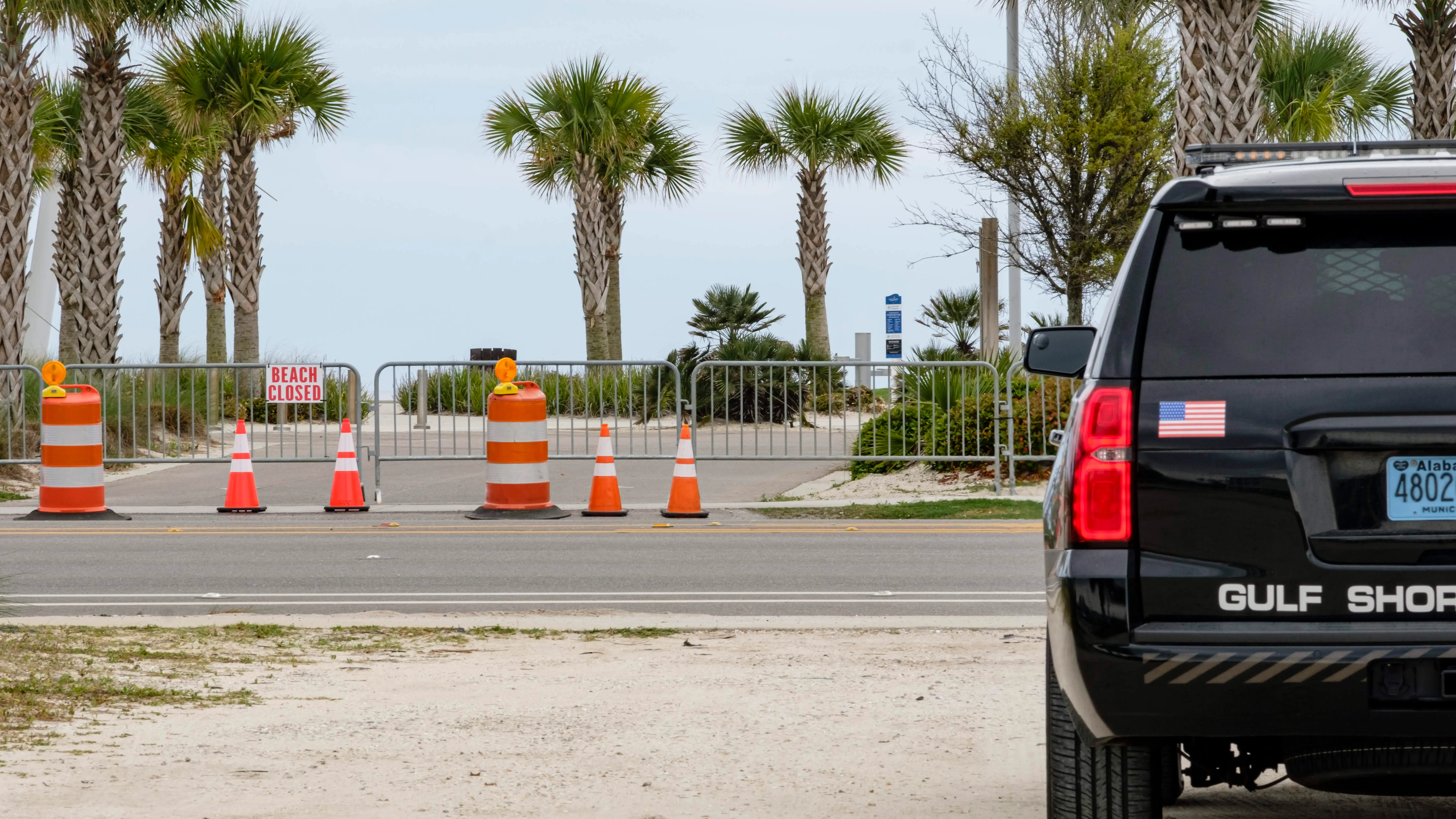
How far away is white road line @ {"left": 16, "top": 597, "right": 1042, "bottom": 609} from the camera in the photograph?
9766 mm

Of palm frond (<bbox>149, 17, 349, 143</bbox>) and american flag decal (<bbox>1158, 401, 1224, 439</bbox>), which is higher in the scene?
palm frond (<bbox>149, 17, 349, 143</bbox>)

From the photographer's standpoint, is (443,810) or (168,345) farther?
(168,345)

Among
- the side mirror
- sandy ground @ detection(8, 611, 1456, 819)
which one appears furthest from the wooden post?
the side mirror

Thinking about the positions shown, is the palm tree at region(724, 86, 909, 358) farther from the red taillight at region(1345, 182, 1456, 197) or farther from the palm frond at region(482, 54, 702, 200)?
the red taillight at region(1345, 182, 1456, 197)

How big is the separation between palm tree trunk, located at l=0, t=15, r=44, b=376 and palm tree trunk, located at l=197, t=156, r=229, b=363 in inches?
666

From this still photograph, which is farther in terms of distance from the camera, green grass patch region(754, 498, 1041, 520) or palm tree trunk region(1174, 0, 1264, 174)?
palm tree trunk region(1174, 0, 1264, 174)

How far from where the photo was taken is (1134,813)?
3885 millimetres

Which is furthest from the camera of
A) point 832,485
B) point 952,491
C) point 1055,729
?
point 832,485

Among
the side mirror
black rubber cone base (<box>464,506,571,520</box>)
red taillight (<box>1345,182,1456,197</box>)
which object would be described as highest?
red taillight (<box>1345,182,1456,197</box>)

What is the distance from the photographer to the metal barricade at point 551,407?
17.8 m

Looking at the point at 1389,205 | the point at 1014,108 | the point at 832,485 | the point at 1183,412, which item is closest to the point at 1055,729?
the point at 1183,412

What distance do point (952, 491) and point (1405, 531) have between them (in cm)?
1400

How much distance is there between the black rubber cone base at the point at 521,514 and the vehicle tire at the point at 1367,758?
462 inches

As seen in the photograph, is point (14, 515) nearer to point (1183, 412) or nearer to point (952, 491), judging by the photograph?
point (952, 491)
